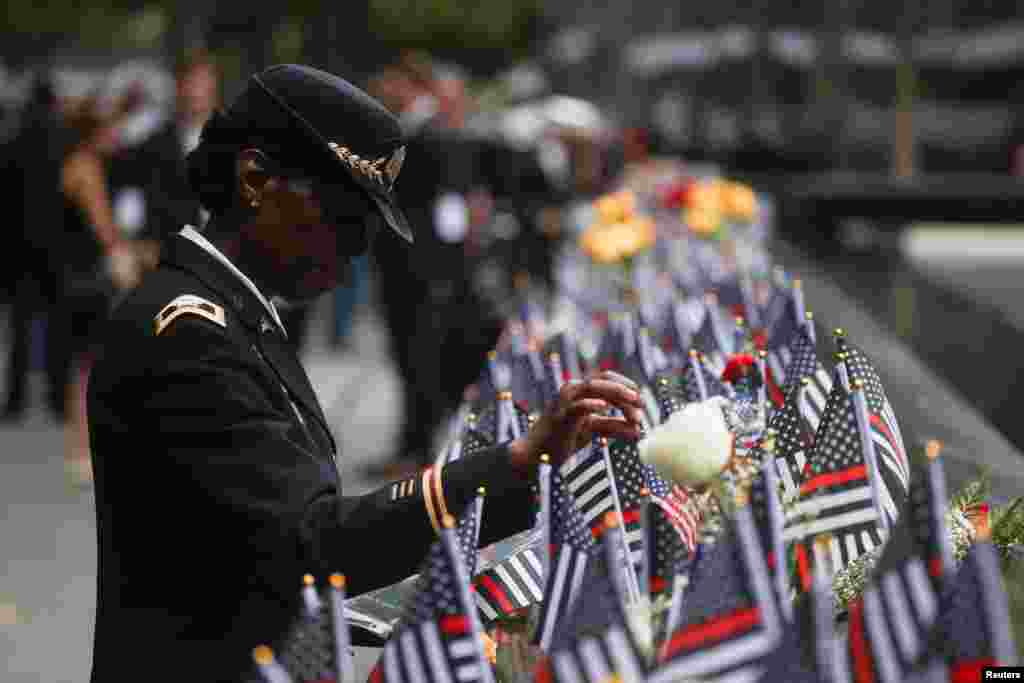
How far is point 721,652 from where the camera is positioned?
218cm

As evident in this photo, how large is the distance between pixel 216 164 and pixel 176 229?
22.9ft

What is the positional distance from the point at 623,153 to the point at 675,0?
75.9 feet

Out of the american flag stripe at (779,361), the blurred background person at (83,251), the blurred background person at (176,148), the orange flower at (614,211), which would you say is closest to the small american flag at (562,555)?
the american flag stripe at (779,361)

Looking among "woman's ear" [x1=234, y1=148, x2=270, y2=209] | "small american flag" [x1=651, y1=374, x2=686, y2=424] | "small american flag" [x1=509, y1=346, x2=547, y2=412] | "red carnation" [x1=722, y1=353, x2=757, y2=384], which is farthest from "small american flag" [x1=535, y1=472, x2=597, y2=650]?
"small american flag" [x1=509, y1=346, x2=547, y2=412]

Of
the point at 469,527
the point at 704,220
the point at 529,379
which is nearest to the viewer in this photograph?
the point at 469,527

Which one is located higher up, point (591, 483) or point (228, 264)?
point (228, 264)

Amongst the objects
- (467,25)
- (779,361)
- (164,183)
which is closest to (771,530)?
(779,361)

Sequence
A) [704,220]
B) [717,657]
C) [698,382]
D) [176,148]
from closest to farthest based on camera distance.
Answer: [717,657]
[698,382]
[176,148]
[704,220]

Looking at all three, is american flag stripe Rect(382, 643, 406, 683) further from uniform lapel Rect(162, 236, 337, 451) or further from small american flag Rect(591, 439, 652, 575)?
small american flag Rect(591, 439, 652, 575)

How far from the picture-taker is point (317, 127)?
2.85 meters

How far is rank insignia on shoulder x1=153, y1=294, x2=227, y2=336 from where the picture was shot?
283 centimetres

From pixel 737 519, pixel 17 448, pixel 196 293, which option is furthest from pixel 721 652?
pixel 17 448

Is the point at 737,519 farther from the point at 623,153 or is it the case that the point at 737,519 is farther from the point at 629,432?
the point at 623,153

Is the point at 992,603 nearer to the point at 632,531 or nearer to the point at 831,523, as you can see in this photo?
the point at 831,523
